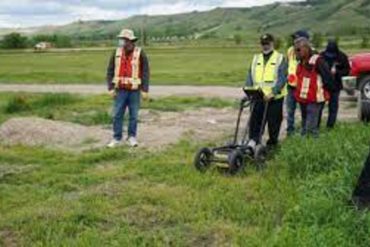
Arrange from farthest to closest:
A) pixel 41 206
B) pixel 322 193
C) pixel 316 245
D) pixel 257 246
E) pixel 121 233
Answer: pixel 41 206, pixel 322 193, pixel 121 233, pixel 257 246, pixel 316 245

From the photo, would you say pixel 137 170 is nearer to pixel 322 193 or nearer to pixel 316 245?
pixel 322 193

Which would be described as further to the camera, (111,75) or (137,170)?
(111,75)

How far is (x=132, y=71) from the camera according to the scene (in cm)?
1267

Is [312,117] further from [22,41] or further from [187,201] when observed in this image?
[22,41]

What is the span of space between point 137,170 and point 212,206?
2561mm

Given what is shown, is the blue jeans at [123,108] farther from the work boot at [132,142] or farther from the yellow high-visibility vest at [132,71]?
the yellow high-visibility vest at [132,71]

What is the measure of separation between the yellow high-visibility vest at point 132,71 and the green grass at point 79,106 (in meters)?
3.50

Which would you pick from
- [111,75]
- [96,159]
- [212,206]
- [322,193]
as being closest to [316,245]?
[322,193]

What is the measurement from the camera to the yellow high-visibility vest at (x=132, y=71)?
12648 mm

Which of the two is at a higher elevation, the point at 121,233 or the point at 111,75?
the point at 111,75

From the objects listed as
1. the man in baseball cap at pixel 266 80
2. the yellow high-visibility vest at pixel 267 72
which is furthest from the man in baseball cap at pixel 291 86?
the yellow high-visibility vest at pixel 267 72

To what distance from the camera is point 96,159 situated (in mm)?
11531

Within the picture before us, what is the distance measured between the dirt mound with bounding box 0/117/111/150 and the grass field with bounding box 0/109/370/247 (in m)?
1.88

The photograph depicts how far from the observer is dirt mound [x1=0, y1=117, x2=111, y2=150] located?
13461 millimetres
